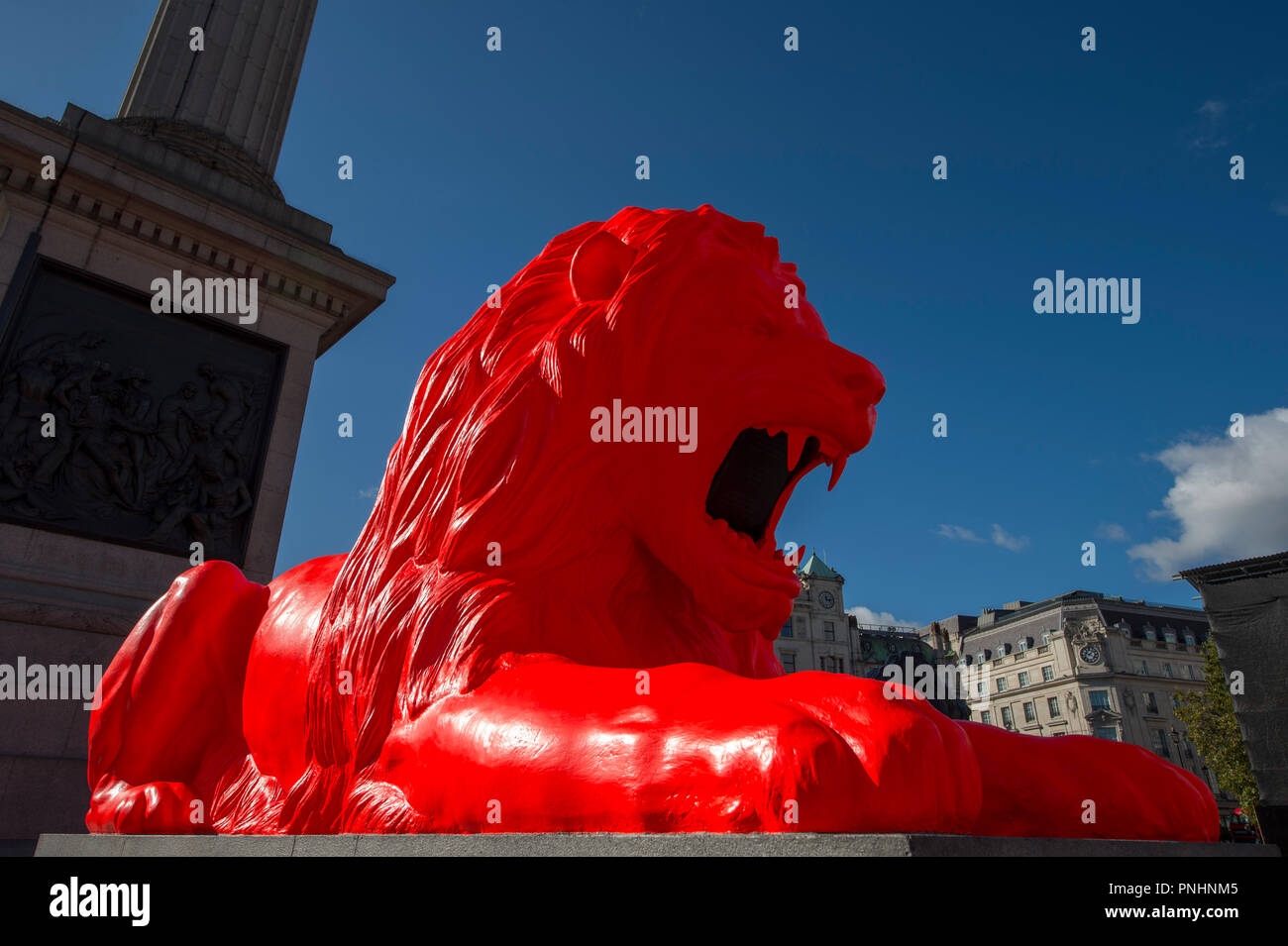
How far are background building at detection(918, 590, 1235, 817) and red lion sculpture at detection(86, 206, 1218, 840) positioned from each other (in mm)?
42002

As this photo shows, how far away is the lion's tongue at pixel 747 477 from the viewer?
6.81ft

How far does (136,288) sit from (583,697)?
5.97m

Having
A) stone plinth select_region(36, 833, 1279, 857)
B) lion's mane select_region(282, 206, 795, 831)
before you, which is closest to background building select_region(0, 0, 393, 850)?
lion's mane select_region(282, 206, 795, 831)

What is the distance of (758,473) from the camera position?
2102 mm

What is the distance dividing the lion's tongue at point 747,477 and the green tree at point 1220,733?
23.2 m

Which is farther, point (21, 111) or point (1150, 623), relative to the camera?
point (1150, 623)

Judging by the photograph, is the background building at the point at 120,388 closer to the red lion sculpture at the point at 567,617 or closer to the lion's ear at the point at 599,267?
the red lion sculpture at the point at 567,617

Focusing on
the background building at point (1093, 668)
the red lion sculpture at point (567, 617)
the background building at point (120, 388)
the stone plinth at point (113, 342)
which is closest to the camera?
the red lion sculpture at point (567, 617)

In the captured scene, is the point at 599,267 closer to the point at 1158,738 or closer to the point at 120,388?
the point at 120,388

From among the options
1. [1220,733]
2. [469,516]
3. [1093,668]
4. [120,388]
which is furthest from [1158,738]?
[469,516]

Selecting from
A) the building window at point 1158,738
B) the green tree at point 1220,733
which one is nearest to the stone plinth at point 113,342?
the green tree at point 1220,733
